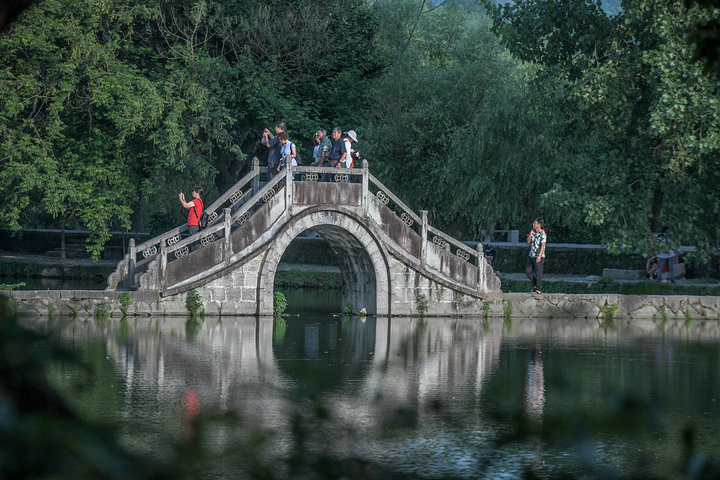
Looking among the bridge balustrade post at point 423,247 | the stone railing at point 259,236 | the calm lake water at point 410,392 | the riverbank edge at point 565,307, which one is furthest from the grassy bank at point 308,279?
the bridge balustrade post at point 423,247

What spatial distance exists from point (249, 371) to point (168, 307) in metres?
8.46

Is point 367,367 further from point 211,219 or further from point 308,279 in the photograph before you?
point 308,279

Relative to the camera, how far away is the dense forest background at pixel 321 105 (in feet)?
82.7

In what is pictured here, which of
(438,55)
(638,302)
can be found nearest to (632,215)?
(638,302)

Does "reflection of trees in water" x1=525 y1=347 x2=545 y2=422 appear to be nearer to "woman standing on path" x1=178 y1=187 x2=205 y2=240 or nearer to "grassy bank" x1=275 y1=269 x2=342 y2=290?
"woman standing on path" x1=178 y1=187 x2=205 y2=240

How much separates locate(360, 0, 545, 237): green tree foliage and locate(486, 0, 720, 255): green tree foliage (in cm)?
842

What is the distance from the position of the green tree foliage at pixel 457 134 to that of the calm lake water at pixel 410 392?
1305 centimetres

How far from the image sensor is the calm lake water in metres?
3.20

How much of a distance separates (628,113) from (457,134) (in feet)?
42.8


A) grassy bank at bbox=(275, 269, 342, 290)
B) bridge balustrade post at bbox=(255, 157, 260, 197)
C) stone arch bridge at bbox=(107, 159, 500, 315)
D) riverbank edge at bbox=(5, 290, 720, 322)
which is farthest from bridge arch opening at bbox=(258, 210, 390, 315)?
grassy bank at bbox=(275, 269, 342, 290)

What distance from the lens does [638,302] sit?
2556cm

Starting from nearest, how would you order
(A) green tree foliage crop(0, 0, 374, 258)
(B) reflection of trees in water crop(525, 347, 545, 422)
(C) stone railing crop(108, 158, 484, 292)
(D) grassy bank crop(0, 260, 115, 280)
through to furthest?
(B) reflection of trees in water crop(525, 347, 545, 422)
(C) stone railing crop(108, 158, 484, 292)
(A) green tree foliage crop(0, 0, 374, 258)
(D) grassy bank crop(0, 260, 115, 280)

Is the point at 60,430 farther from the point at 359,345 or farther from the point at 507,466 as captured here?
the point at 359,345

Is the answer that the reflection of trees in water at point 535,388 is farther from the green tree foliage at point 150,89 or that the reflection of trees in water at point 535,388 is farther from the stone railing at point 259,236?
the green tree foliage at point 150,89
